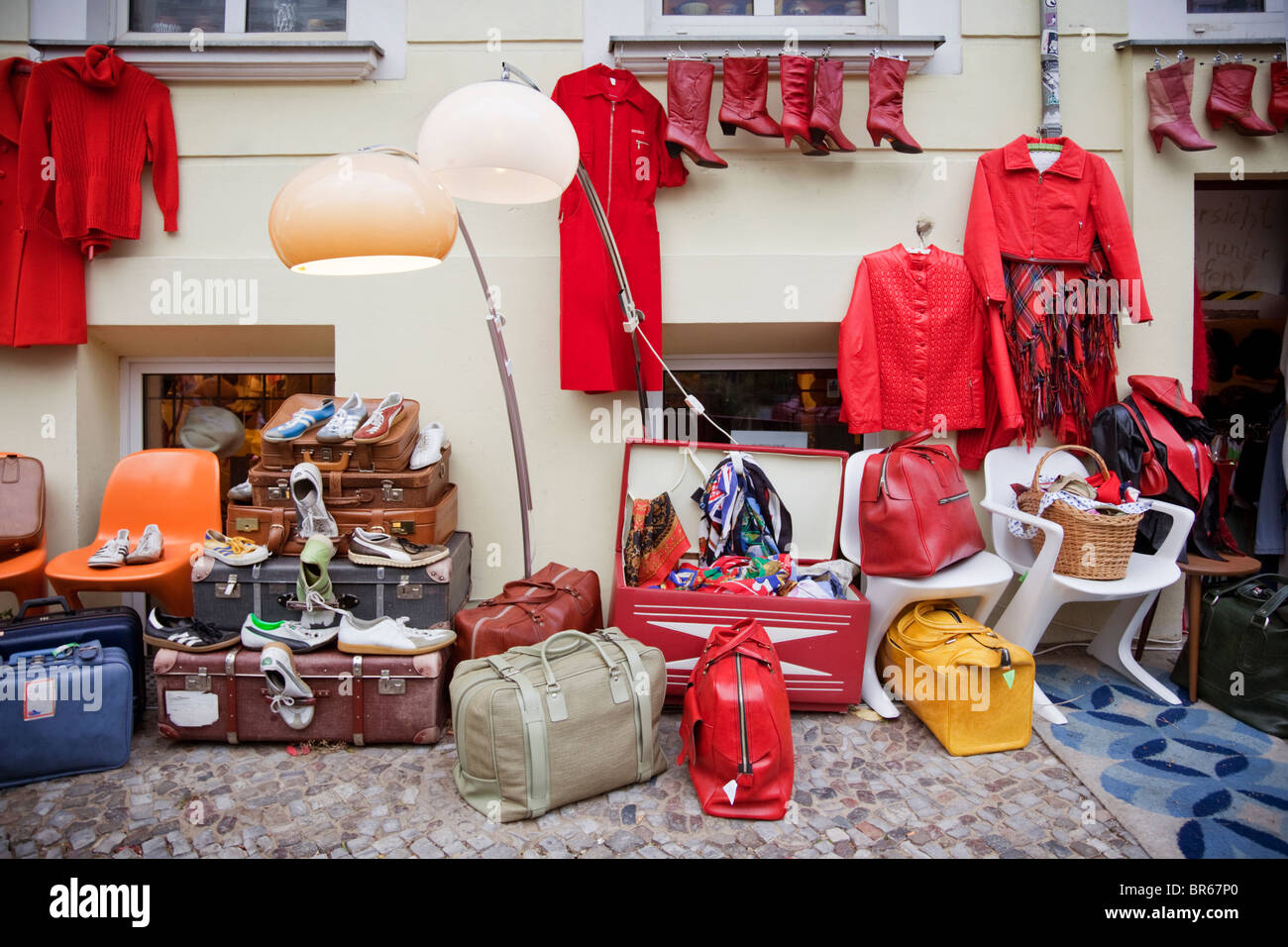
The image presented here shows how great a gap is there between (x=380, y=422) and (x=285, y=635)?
0.89 meters

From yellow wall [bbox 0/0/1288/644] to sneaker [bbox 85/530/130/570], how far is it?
498 millimetres

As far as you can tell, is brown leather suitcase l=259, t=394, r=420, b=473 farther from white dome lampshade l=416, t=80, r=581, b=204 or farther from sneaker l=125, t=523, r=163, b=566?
white dome lampshade l=416, t=80, r=581, b=204

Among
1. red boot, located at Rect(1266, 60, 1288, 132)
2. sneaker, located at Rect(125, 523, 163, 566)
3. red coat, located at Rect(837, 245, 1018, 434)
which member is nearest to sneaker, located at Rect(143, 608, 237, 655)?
sneaker, located at Rect(125, 523, 163, 566)

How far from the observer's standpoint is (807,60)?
353 cm

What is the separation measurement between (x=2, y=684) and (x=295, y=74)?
274cm

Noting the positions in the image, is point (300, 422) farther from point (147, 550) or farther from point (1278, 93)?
point (1278, 93)

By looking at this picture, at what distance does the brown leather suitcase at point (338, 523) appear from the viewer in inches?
123

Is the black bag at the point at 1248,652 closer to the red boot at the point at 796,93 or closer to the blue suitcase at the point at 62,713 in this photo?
the red boot at the point at 796,93

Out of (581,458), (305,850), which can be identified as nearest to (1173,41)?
(581,458)

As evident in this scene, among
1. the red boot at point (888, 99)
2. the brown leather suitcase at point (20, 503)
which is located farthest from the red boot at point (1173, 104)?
the brown leather suitcase at point (20, 503)

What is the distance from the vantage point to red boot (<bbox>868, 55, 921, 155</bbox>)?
3.53 m

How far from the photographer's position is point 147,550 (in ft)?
11.0

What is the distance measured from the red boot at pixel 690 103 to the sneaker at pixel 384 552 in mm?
2024
